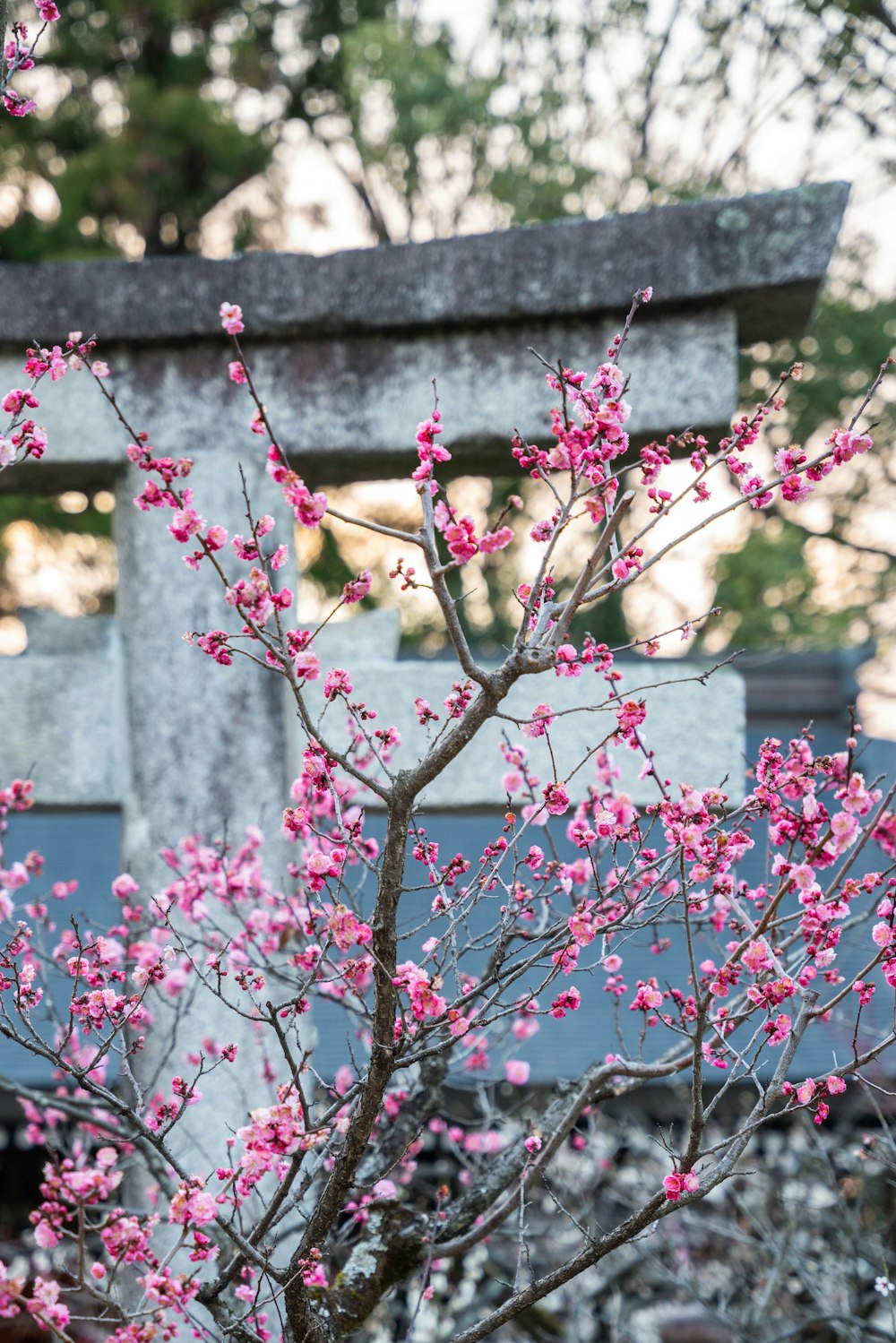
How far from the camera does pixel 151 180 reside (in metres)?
8.23

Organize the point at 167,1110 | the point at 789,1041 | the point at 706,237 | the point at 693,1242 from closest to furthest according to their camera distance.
Answer: the point at 789,1041 < the point at 167,1110 < the point at 706,237 < the point at 693,1242

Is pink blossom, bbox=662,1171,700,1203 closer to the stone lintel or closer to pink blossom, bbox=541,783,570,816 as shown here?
pink blossom, bbox=541,783,570,816

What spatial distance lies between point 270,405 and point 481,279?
19.3 inches

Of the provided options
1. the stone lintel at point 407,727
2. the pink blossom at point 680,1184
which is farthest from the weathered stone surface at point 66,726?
the pink blossom at point 680,1184

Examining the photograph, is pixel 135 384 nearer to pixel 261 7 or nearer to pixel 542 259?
pixel 542 259

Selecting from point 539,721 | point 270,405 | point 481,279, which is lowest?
point 539,721

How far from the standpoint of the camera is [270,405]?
2.51 metres

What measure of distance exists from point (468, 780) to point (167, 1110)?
100 centimetres

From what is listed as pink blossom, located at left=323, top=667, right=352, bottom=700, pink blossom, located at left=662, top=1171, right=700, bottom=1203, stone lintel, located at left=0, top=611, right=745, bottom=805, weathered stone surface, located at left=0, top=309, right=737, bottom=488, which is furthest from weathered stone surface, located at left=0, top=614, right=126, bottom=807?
pink blossom, located at left=662, top=1171, right=700, bottom=1203

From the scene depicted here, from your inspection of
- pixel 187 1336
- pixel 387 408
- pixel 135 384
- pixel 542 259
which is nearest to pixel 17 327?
pixel 135 384

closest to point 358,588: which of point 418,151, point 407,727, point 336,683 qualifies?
point 336,683

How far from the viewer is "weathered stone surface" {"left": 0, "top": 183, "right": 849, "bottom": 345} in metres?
2.38

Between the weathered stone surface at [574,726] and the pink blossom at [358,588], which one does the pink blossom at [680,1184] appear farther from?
the weathered stone surface at [574,726]

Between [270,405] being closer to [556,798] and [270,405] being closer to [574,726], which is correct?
[574,726]
